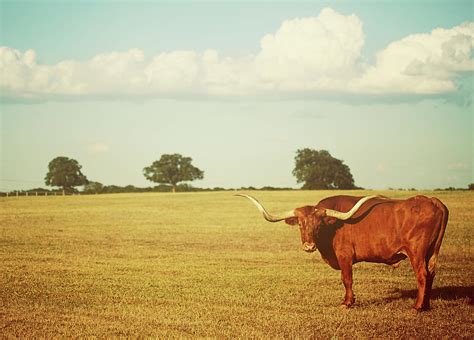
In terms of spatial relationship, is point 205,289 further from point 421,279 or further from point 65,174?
point 65,174

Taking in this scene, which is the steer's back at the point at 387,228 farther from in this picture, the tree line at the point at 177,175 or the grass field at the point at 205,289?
the tree line at the point at 177,175

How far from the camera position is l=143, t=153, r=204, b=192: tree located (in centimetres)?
12381

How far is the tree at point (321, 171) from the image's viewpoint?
11319 centimetres

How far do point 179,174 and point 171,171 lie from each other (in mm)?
1789

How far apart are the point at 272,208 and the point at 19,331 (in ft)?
158

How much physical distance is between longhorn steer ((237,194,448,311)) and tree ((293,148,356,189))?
97322 millimetres

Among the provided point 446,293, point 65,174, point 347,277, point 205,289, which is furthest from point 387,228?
point 65,174

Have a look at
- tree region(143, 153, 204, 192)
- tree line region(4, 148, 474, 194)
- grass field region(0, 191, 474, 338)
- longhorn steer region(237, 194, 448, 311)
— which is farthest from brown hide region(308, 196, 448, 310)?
tree region(143, 153, 204, 192)

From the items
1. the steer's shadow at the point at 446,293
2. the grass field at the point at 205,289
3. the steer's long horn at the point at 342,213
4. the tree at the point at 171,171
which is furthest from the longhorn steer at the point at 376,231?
the tree at the point at 171,171

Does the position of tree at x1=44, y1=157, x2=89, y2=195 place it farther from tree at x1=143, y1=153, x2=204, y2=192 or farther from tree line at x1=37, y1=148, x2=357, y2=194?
tree at x1=143, y1=153, x2=204, y2=192

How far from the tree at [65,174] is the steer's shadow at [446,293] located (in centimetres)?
10908

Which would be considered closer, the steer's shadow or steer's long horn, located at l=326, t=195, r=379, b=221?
steer's long horn, located at l=326, t=195, r=379, b=221

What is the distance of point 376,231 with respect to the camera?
1427 cm

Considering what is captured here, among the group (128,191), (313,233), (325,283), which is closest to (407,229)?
(313,233)
